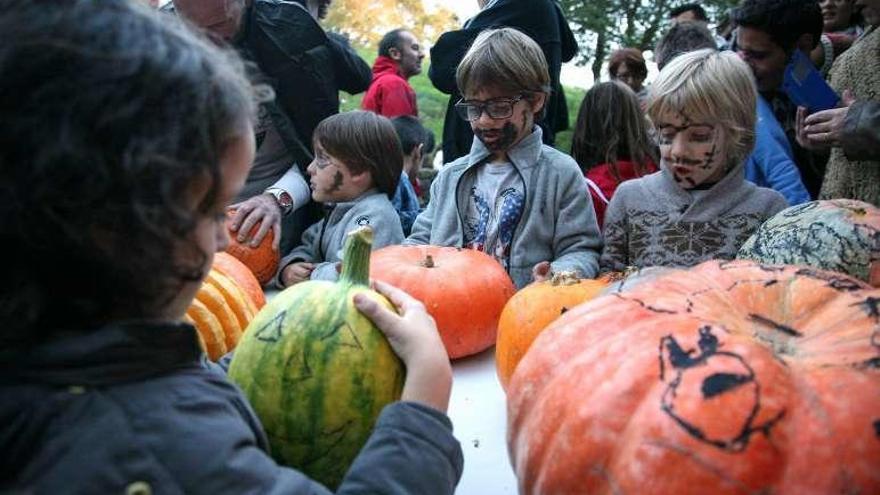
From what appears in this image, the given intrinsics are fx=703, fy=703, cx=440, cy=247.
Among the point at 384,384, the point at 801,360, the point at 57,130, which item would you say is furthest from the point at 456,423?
the point at 57,130

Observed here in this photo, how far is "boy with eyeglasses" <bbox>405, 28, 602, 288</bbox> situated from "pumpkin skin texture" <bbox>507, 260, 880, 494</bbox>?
1.19 m

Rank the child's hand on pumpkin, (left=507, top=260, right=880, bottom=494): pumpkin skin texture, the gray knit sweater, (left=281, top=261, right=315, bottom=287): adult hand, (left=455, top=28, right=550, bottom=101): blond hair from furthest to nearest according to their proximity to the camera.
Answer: (left=281, top=261, right=315, bottom=287): adult hand → (left=455, top=28, right=550, bottom=101): blond hair → the gray knit sweater → the child's hand on pumpkin → (left=507, top=260, right=880, bottom=494): pumpkin skin texture

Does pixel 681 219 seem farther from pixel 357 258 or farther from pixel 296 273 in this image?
pixel 296 273

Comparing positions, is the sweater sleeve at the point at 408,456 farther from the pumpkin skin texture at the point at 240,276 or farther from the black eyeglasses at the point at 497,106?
the black eyeglasses at the point at 497,106

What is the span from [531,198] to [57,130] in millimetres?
1950

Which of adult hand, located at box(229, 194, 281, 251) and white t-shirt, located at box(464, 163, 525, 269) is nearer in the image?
white t-shirt, located at box(464, 163, 525, 269)

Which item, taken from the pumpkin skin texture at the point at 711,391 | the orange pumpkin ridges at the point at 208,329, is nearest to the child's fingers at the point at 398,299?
the pumpkin skin texture at the point at 711,391

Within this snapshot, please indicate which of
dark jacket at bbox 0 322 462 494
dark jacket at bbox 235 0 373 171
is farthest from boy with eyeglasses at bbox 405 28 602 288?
dark jacket at bbox 0 322 462 494

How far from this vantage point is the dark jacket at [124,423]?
0.76 m

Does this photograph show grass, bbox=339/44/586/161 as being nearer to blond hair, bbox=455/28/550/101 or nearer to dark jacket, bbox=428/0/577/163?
dark jacket, bbox=428/0/577/163

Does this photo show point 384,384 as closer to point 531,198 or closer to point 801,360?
point 801,360

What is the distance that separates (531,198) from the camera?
8.37 feet

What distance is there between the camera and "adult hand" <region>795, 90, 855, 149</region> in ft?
7.40

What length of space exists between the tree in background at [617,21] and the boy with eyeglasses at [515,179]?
33.9 feet
